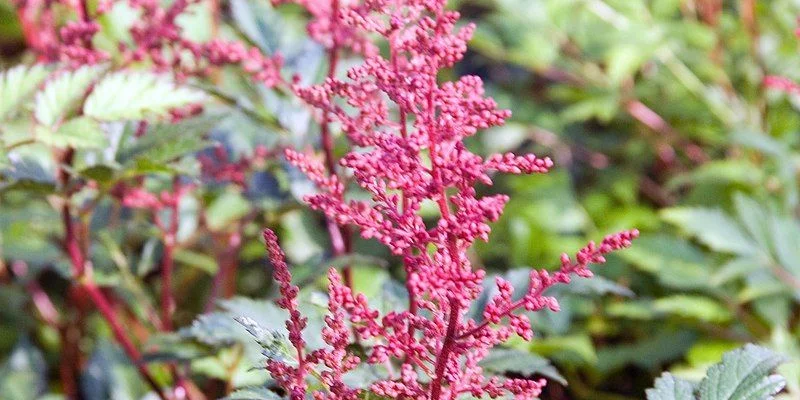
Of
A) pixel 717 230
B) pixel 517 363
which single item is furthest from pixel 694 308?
pixel 517 363

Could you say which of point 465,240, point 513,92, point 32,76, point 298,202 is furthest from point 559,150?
point 465,240

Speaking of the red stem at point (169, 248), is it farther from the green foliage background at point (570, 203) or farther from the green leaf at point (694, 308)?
the green leaf at point (694, 308)

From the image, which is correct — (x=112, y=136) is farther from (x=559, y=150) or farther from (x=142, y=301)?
(x=559, y=150)

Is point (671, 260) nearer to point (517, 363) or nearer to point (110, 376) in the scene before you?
point (517, 363)

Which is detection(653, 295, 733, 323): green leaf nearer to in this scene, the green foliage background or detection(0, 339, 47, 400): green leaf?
the green foliage background

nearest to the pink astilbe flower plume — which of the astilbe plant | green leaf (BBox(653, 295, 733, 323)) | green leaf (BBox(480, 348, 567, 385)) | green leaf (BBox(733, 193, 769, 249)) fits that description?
the astilbe plant
